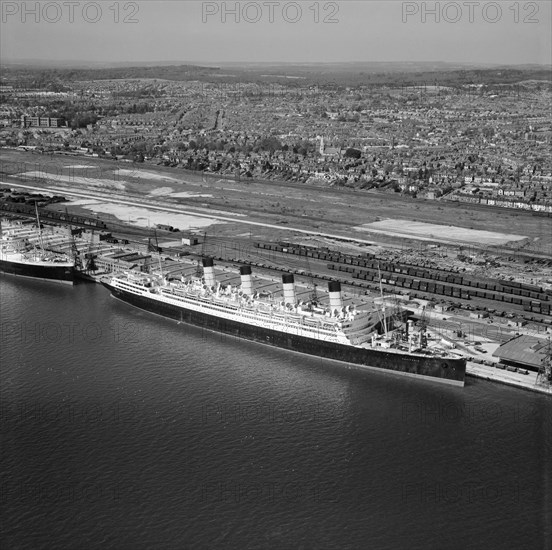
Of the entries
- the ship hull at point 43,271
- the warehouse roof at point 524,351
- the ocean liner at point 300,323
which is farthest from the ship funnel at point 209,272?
the warehouse roof at point 524,351

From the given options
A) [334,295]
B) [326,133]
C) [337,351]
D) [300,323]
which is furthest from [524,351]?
[326,133]

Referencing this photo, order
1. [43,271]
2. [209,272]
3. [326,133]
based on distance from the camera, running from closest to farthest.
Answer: [209,272] → [43,271] → [326,133]

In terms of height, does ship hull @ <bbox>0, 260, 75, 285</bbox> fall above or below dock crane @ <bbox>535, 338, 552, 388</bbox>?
above

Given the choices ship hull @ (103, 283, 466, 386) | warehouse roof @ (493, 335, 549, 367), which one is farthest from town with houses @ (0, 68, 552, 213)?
ship hull @ (103, 283, 466, 386)

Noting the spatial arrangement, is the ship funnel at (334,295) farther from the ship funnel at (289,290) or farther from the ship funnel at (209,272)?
the ship funnel at (209,272)

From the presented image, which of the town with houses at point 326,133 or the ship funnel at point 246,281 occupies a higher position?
the town with houses at point 326,133

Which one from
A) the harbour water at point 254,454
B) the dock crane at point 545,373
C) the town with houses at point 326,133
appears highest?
the town with houses at point 326,133

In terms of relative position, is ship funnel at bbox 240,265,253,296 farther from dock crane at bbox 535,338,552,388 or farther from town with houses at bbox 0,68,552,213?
town with houses at bbox 0,68,552,213

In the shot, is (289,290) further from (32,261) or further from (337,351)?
(32,261)

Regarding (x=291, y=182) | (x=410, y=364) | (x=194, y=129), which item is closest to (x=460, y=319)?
(x=410, y=364)
